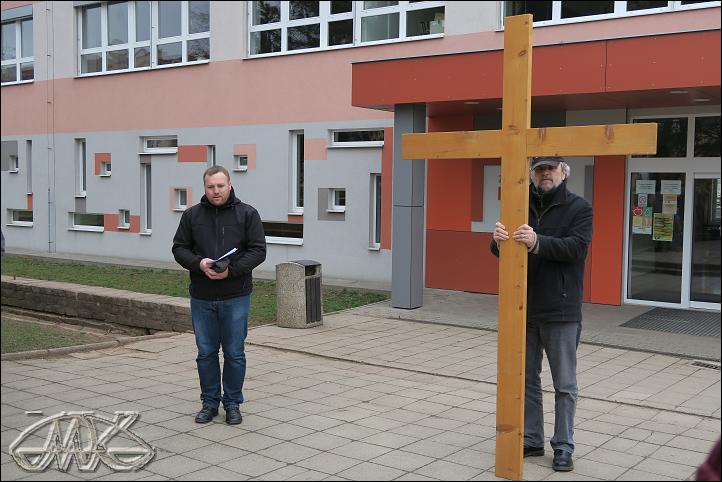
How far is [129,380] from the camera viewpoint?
7.01 m

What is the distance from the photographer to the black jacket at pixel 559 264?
15.5ft

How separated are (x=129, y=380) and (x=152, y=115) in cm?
1230

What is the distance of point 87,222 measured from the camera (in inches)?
784

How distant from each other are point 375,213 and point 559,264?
32.6 ft

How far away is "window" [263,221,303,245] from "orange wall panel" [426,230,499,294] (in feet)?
10.1

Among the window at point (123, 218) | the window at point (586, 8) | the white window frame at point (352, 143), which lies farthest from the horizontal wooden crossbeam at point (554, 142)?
the window at point (123, 218)

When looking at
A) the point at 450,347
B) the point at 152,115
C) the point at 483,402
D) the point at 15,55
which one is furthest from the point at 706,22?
the point at 15,55

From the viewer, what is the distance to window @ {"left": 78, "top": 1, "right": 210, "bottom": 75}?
689 inches

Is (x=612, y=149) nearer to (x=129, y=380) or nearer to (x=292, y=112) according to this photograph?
(x=129, y=380)

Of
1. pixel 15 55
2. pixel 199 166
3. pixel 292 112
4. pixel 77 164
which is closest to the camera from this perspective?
pixel 292 112

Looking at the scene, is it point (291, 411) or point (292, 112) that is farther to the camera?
point (292, 112)

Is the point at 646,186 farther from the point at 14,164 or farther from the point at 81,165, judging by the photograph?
the point at 14,164

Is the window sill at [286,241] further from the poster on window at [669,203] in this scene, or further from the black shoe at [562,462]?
the black shoe at [562,462]

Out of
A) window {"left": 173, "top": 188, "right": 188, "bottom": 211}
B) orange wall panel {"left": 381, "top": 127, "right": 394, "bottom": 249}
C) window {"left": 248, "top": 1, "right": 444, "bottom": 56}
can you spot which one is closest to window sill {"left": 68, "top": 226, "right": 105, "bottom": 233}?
window {"left": 173, "top": 188, "right": 188, "bottom": 211}
